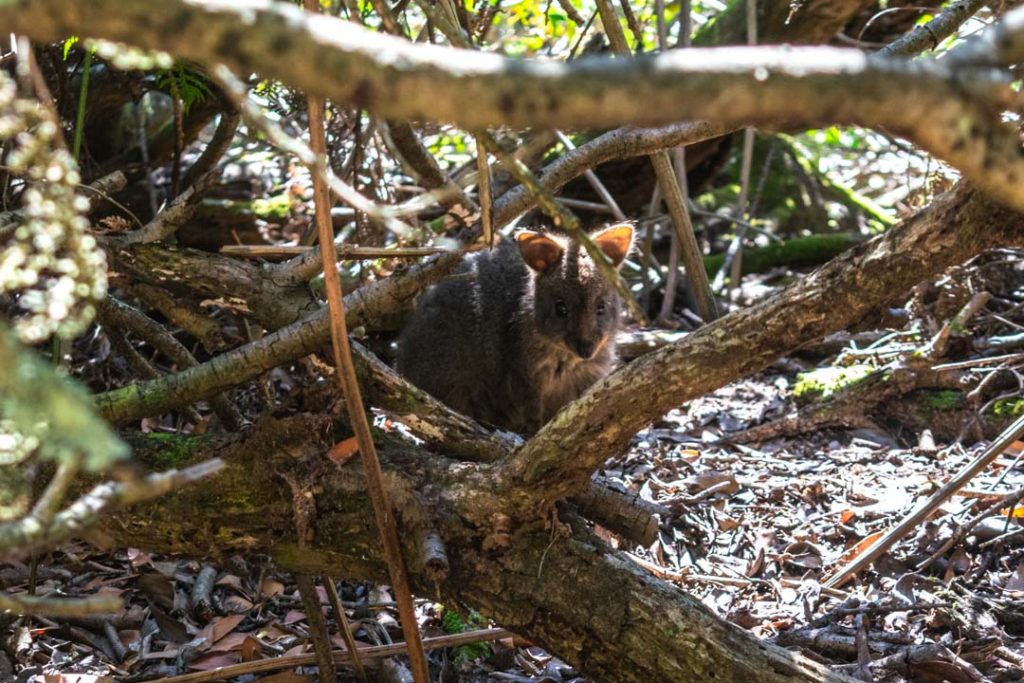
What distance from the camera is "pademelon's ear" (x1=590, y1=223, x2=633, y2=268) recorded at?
18.1ft

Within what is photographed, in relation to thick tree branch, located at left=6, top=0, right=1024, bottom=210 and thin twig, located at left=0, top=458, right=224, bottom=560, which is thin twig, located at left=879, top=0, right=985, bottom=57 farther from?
thin twig, located at left=0, top=458, right=224, bottom=560

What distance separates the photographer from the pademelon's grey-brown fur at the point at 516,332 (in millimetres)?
5852

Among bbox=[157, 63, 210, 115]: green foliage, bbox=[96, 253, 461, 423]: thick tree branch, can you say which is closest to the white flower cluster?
bbox=[96, 253, 461, 423]: thick tree branch

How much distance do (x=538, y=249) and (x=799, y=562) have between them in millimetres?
2245

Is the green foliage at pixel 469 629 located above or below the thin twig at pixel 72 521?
below

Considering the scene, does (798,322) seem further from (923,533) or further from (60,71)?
(60,71)

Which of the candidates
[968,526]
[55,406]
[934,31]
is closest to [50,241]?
[55,406]

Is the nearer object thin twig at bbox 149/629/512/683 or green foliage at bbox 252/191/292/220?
thin twig at bbox 149/629/512/683

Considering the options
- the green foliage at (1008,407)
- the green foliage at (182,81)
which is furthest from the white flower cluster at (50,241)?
the green foliage at (1008,407)

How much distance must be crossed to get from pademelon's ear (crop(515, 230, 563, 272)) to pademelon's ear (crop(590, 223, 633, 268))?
321mm

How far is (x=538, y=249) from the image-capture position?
19.2 feet

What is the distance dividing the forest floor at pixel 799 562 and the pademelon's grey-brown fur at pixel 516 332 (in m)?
0.66

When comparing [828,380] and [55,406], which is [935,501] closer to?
[828,380]

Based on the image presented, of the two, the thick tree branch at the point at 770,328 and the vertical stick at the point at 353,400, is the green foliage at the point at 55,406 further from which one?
the thick tree branch at the point at 770,328
